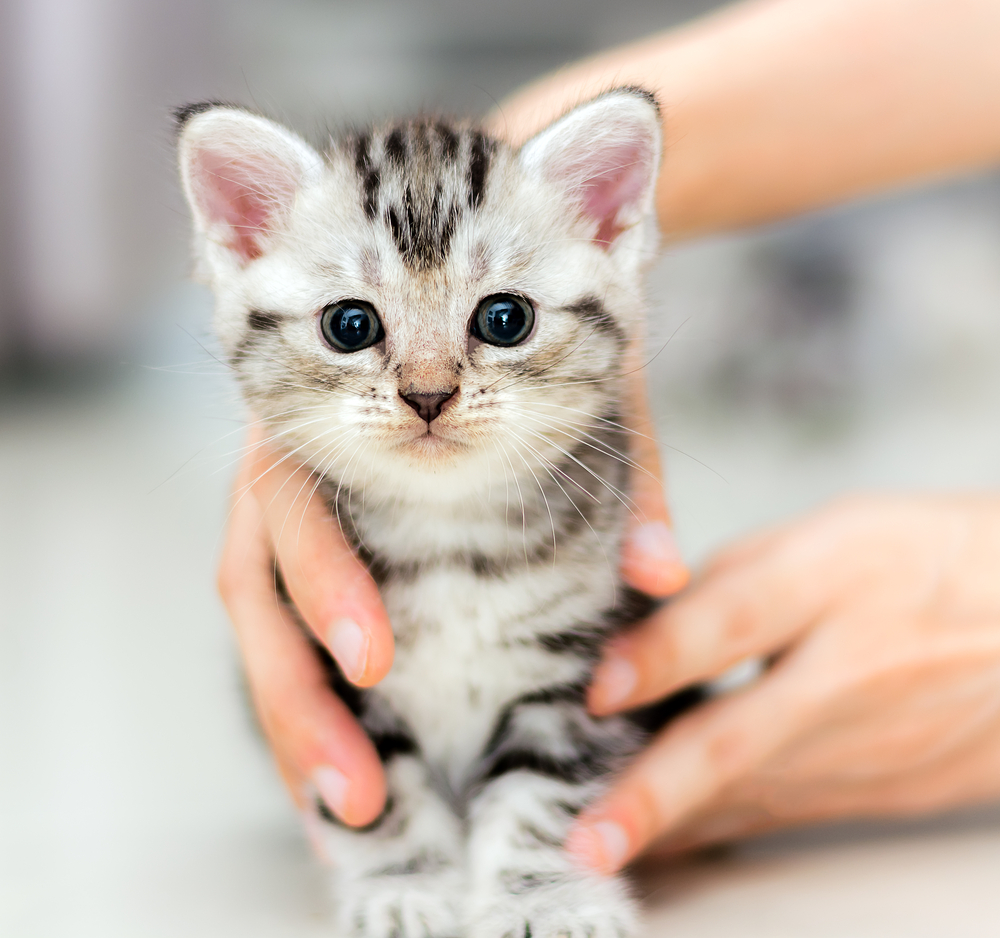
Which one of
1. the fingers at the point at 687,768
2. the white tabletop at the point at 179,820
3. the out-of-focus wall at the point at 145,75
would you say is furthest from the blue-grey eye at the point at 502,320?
the out-of-focus wall at the point at 145,75

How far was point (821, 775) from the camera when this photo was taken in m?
1.08

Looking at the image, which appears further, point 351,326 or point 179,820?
point 179,820

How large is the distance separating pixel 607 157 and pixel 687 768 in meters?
0.63

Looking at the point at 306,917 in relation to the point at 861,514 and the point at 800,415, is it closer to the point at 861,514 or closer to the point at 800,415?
the point at 861,514

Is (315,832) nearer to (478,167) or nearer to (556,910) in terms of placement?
(556,910)

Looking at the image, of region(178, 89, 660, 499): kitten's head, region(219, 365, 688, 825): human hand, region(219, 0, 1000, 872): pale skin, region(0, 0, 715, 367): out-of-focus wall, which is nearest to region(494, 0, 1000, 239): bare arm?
region(219, 0, 1000, 872): pale skin

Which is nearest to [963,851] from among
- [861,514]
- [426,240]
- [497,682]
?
[861,514]

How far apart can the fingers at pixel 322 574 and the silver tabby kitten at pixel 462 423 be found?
0.03 meters

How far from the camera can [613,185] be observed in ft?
3.44

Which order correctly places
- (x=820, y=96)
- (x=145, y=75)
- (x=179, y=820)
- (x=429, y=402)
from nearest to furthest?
(x=429, y=402) → (x=179, y=820) → (x=820, y=96) → (x=145, y=75)

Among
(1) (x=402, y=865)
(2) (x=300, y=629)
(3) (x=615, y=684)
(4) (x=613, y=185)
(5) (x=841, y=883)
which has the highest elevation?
(4) (x=613, y=185)

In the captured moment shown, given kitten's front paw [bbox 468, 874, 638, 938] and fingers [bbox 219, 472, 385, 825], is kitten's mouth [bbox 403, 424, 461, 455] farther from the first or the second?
kitten's front paw [bbox 468, 874, 638, 938]

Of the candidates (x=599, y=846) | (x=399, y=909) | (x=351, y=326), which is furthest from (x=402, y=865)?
(x=351, y=326)

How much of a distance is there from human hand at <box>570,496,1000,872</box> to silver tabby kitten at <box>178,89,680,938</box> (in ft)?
0.21
